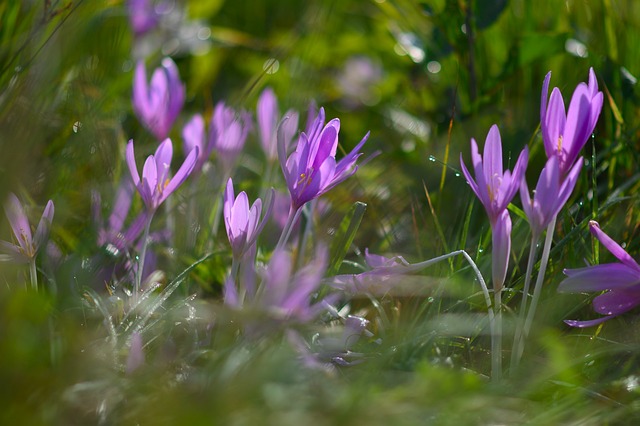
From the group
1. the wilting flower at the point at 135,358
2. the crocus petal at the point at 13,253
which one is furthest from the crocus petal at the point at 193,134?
the wilting flower at the point at 135,358

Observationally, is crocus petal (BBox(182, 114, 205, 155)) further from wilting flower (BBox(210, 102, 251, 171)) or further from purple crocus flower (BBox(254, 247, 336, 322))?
purple crocus flower (BBox(254, 247, 336, 322))

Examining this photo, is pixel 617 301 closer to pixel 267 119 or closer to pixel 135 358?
pixel 135 358

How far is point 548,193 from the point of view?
777mm

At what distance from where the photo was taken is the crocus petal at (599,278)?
792 mm

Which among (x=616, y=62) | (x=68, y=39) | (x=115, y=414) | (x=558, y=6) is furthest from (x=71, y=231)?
(x=558, y=6)

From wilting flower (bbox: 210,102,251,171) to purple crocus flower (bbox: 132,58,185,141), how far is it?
10cm

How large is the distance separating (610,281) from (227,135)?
2.13ft

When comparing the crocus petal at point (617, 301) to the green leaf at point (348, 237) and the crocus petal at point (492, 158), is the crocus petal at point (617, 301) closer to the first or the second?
the crocus petal at point (492, 158)

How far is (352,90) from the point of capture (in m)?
2.20

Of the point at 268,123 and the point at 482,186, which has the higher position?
the point at 482,186

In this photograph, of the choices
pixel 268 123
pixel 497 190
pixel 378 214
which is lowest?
pixel 378 214

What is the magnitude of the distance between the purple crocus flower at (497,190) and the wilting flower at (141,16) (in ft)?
4.12

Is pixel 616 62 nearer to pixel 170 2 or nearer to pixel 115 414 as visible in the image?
pixel 115 414

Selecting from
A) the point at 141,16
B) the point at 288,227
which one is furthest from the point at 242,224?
the point at 141,16
